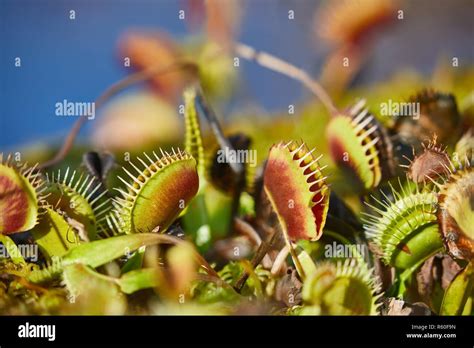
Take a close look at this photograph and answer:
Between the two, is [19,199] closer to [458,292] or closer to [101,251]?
[101,251]

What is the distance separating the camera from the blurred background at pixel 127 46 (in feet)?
11.2

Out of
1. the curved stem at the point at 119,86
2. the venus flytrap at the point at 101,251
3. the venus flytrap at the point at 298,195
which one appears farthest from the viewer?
the curved stem at the point at 119,86

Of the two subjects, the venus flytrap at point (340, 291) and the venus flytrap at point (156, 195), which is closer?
the venus flytrap at point (340, 291)

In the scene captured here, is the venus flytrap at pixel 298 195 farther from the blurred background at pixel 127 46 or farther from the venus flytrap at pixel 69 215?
the venus flytrap at pixel 69 215

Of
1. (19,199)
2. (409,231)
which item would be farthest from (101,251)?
(409,231)

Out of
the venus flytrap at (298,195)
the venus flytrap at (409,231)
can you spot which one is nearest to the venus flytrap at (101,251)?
the venus flytrap at (298,195)

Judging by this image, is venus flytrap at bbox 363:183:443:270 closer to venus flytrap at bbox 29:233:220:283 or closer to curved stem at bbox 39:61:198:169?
venus flytrap at bbox 29:233:220:283

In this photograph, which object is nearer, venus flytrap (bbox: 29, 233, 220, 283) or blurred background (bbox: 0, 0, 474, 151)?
venus flytrap (bbox: 29, 233, 220, 283)

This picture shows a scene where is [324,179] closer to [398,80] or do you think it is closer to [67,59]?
[398,80]

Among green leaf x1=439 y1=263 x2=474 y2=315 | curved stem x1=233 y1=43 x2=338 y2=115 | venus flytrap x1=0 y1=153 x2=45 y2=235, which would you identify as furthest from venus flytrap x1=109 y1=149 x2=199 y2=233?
green leaf x1=439 y1=263 x2=474 y2=315

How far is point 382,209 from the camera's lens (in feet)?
10.7

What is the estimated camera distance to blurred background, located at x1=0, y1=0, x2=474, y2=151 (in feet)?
11.2

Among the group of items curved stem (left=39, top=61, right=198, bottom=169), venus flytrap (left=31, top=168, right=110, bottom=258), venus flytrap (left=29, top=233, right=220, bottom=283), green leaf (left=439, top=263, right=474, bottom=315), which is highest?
curved stem (left=39, top=61, right=198, bottom=169)
